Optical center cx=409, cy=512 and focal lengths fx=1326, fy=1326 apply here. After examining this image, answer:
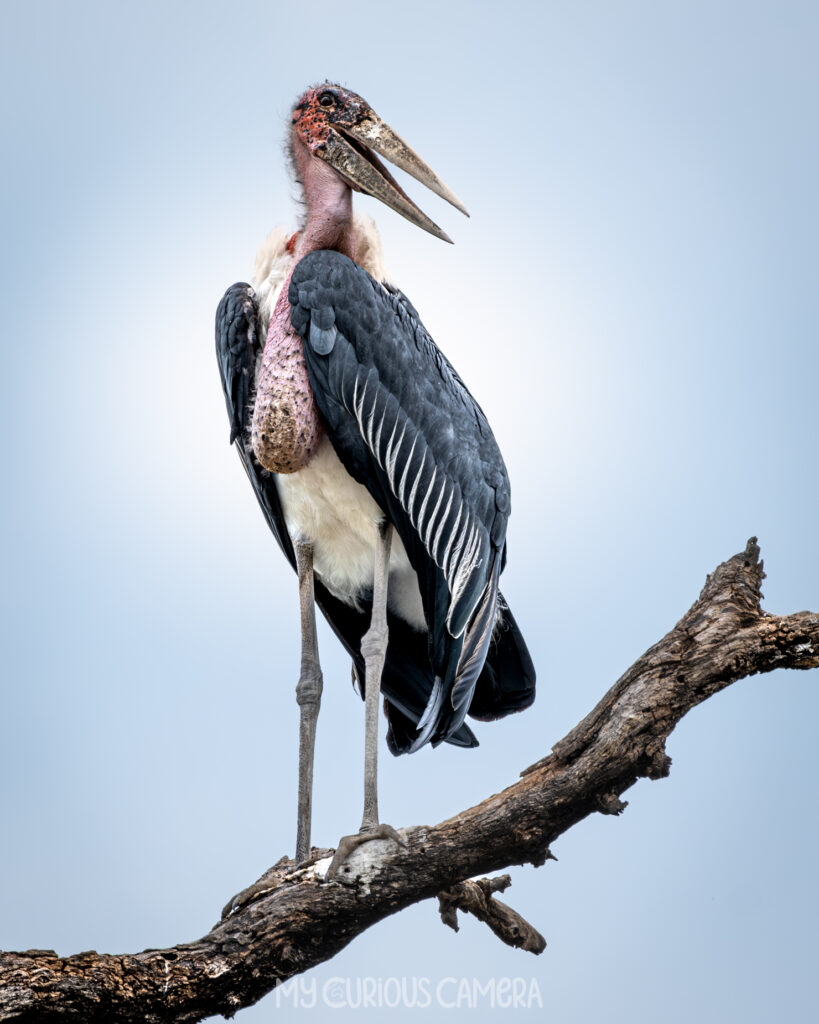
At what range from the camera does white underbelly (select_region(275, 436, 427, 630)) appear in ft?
14.8

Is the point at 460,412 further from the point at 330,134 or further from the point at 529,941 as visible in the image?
the point at 529,941

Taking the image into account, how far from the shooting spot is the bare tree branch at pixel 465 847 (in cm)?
366

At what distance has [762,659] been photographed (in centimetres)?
374

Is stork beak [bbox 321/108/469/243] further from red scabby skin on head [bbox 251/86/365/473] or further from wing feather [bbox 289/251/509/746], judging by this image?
wing feather [bbox 289/251/509/746]

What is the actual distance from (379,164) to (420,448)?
104 centimetres

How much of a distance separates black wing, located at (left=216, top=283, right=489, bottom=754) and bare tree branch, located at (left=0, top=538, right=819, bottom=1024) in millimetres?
1080

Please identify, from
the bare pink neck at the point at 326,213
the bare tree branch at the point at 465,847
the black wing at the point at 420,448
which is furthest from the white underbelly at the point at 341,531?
the bare tree branch at the point at 465,847

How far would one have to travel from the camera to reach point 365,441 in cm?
434

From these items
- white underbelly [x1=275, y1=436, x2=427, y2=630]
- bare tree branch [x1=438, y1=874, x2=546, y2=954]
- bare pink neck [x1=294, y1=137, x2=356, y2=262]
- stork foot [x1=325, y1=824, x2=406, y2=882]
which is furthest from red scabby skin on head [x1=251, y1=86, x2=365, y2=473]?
bare tree branch [x1=438, y1=874, x2=546, y2=954]

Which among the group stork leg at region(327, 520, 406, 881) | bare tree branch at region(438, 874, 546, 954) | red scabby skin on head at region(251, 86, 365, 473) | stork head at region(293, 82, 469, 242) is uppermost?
stork head at region(293, 82, 469, 242)

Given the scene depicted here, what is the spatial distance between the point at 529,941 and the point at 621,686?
1245 mm

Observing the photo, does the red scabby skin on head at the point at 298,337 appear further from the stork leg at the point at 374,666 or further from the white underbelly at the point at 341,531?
Answer: the stork leg at the point at 374,666

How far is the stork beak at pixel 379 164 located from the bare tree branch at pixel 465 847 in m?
1.65

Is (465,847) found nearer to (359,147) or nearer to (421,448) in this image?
(421,448)
